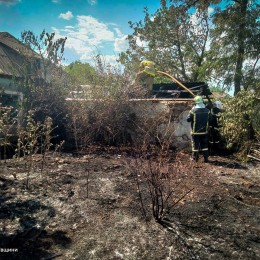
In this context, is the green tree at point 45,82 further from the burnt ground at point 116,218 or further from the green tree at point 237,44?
the green tree at point 237,44

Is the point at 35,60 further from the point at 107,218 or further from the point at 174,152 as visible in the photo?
the point at 107,218

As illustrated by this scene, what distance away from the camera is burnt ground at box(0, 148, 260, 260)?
2.97m

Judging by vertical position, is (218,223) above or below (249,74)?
below

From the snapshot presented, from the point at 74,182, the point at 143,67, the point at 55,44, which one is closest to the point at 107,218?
the point at 74,182

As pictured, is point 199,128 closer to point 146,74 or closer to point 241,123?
point 241,123

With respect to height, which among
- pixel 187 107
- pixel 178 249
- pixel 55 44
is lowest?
pixel 178 249

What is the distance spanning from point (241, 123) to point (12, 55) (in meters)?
14.6

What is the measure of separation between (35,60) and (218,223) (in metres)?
Answer: 8.27

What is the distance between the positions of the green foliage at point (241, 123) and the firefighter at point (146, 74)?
2.66 metres

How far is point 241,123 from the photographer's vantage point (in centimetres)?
769

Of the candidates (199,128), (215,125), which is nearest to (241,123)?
(215,125)

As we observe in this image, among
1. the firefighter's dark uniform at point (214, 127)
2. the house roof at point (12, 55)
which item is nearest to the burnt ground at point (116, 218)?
the firefighter's dark uniform at point (214, 127)

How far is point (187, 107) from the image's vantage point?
8.05 meters

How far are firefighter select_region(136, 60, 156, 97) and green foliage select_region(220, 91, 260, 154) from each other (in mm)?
2663
